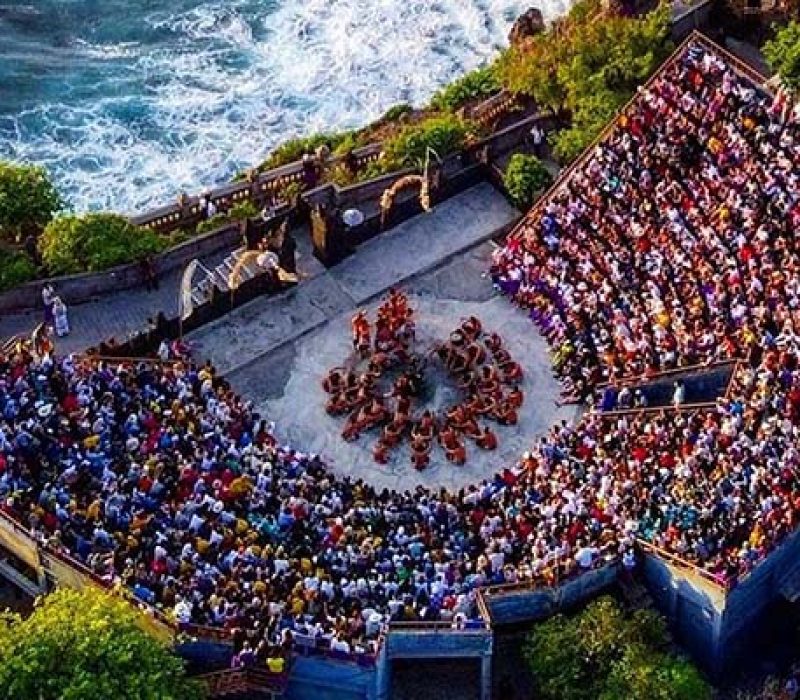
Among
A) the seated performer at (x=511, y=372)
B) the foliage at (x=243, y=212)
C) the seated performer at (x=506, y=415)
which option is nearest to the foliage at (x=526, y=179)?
the seated performer at (x=511, y=372)

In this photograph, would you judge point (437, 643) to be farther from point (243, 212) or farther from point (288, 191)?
point (288, 191)

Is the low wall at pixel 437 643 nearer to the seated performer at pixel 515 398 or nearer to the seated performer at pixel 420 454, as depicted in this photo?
the seated performer at pixel 420 454

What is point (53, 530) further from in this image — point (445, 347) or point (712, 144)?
point (712, 144)

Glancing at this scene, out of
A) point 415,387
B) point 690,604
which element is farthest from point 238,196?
point 690,604

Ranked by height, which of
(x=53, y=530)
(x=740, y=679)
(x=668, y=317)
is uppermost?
(x=668, y=317)

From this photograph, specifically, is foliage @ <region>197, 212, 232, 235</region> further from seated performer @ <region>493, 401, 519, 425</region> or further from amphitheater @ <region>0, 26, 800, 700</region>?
seated performer @ <region>493, 401, 519, 425</region>

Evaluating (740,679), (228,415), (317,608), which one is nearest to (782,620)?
(740,679)
